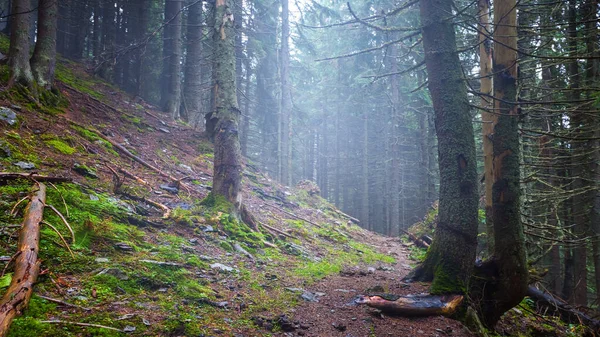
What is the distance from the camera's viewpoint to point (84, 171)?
244 inches

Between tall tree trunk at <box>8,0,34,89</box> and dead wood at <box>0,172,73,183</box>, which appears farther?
tall tree trunk at <box>8,0,34,89</box>

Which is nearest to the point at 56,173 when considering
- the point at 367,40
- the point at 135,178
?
the point at 135,178

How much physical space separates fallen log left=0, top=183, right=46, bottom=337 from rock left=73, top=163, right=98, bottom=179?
8.25ft

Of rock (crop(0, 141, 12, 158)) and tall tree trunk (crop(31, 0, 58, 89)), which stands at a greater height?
tall tree trunk (crop(31, 0, 58, 89))

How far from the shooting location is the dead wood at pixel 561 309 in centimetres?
659

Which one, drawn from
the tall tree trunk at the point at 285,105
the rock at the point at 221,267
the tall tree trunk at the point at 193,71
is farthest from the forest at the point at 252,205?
the tall tree trunk at the point at 285,105

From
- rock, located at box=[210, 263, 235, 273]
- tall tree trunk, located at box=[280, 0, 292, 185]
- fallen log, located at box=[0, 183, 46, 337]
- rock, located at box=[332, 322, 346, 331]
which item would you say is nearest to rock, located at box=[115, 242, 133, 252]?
fallen log, located at box=[0, 183, 46, 337]

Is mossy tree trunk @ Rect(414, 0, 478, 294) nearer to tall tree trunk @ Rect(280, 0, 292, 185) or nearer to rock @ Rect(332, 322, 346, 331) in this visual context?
rock @ Rect(332, 322, 346, 331)

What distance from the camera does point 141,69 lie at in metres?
18.4

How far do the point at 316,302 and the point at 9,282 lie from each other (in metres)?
3.52

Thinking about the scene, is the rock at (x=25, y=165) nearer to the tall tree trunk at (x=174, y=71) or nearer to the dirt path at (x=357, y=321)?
the dirt path at (x=357, y=321)

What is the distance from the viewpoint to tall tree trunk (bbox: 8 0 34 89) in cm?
725

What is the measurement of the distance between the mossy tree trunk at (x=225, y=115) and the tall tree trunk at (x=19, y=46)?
4.32m

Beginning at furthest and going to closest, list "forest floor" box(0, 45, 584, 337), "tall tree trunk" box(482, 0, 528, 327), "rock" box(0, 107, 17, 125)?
"rock" box(0, 107, 17, 125) < "tall tree trunk" box(482, 0, 528, 327) < "forest floor" box(0, 45, 584, 337)
